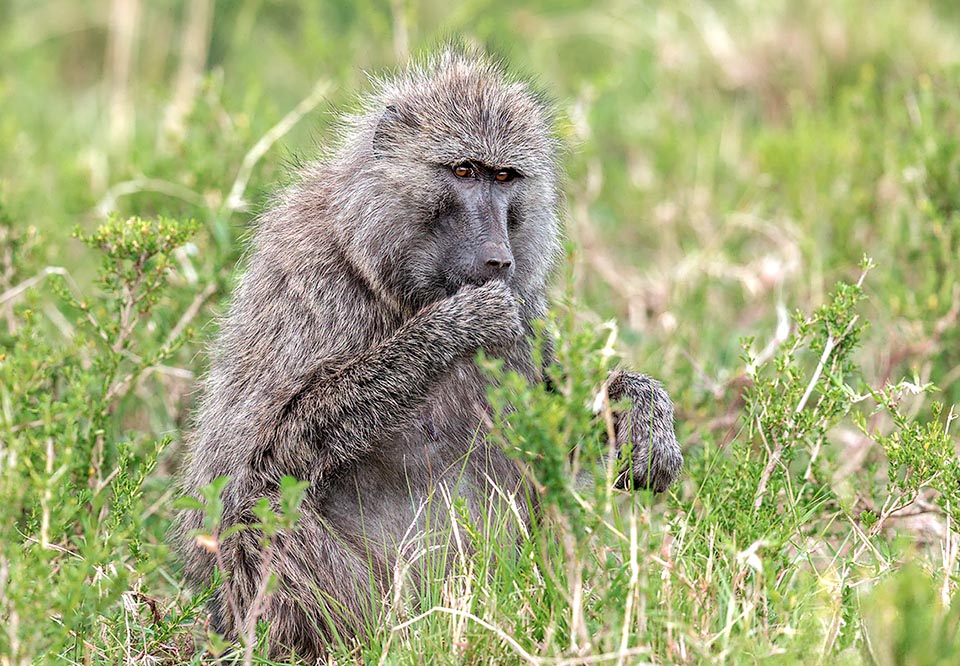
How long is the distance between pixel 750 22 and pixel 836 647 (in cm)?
599

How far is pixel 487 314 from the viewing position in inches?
124

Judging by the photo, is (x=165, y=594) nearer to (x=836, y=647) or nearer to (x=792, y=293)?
(x=836, y=647)

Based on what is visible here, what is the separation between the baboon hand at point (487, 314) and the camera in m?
3.15

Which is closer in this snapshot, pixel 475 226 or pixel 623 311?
pixel 475 226

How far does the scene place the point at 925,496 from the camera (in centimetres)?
384

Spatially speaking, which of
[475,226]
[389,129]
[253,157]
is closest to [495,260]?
[475,226]

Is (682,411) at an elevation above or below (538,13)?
below

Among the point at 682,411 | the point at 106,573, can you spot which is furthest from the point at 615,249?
the point at 106,573

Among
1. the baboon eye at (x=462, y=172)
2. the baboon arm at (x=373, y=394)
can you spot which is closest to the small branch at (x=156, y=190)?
the baboon eye at (x=462, y=172)

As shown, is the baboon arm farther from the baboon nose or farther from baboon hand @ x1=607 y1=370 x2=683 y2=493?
baboon hand @ x1=607 y1=370 x2=683 y2=493

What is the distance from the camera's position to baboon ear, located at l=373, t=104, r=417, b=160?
347cm

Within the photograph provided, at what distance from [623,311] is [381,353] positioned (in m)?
2.56

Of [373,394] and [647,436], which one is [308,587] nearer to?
[373,394]

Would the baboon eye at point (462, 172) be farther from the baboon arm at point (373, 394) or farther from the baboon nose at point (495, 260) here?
the baboon arm at point (373, 394)
